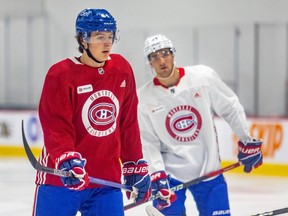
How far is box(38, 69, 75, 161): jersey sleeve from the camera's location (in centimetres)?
269

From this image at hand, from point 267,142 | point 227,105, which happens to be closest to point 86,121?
point 227,105

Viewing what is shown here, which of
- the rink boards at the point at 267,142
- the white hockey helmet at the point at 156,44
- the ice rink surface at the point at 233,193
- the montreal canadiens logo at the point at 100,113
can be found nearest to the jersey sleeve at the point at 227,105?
the white hockey helmet at the point at 156,44

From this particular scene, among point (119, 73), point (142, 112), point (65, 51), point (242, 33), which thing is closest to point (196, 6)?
point (242, 33)

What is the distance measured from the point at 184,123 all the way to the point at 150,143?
0.19 m

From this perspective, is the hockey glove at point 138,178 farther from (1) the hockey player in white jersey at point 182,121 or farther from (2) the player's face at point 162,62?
(2) the player's face at point 162,62

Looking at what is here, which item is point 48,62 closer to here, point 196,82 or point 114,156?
point 196,82

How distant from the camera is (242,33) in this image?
9.20m

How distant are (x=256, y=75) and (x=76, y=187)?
6.72 metres

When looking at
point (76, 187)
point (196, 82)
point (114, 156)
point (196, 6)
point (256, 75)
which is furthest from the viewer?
point (196, 6)

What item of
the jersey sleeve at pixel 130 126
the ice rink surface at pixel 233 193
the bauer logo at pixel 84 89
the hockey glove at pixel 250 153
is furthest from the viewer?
the ice rink surface at pixel 233 193

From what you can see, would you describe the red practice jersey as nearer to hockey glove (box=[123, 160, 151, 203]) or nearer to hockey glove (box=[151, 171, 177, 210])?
hockey glove (box=[123, 160, 151, 203])

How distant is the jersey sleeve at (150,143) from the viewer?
366cm

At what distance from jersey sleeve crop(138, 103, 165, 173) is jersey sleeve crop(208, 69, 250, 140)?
321 millimetres

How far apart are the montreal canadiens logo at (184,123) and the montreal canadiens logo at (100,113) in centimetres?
90
